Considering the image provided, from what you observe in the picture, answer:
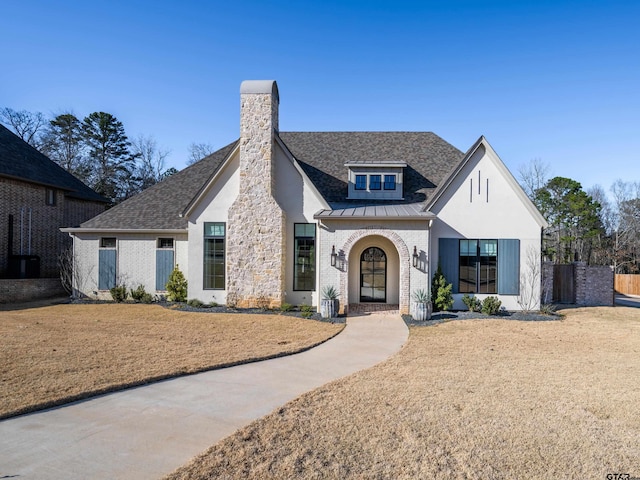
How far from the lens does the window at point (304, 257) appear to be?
612 inches

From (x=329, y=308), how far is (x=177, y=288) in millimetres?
7535

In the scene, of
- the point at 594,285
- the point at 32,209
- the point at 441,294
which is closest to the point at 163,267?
the point at 32,209

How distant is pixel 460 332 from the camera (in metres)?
11.5

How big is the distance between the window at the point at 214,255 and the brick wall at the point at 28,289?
958 cm

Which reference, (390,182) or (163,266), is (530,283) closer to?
Answer: (390,182)

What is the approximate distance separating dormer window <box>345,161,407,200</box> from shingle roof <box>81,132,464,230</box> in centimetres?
38

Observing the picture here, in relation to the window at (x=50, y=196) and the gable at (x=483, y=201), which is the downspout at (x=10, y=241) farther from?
the gable at (x=483, y=201)

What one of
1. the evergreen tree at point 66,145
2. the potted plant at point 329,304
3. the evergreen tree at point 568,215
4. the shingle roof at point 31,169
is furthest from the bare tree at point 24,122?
the evergreen tree at point 568,215

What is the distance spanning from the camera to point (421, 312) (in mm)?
13281

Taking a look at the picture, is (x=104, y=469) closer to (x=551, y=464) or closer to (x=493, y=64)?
(x=551, y=464)

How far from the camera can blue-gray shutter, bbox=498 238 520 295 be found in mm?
15078

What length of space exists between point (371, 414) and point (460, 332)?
7.19 m

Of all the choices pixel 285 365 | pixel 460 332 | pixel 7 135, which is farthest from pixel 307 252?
pixel 7 135

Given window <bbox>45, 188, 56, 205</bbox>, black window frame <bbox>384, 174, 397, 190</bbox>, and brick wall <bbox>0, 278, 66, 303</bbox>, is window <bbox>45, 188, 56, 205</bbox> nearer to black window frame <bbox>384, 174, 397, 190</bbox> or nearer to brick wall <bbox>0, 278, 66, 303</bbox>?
brick wall <bbox>0, 278, 66, 303</bbox>
